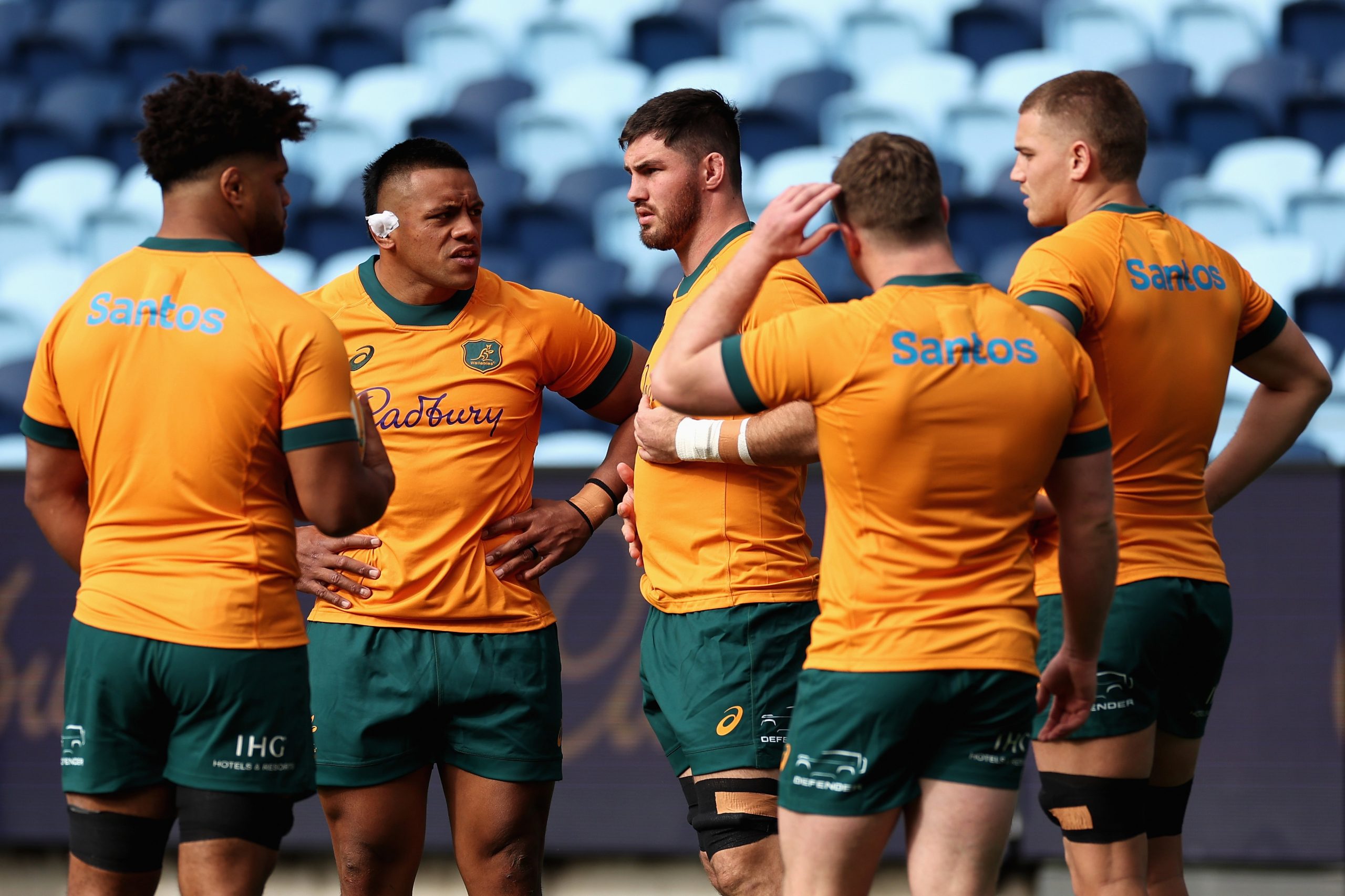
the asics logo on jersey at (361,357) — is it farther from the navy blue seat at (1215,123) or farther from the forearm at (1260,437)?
the navy blue seat at (1215,123)

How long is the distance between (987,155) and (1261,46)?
84.8 inches

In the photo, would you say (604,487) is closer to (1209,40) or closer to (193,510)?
(193,510)

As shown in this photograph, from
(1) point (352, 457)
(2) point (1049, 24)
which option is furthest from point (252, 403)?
(2) point (1049, 24)

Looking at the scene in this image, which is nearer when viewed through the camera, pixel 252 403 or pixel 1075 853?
pixel 252 403

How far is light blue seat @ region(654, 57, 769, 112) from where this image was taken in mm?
9438

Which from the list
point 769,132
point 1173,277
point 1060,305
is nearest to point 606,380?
point 1060,305

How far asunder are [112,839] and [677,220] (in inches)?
76.8

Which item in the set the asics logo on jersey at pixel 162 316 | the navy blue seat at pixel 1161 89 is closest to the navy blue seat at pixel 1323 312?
the navy blue seat at pixel 1161 89

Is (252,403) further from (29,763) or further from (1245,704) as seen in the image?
(1245,704)

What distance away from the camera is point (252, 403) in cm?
272

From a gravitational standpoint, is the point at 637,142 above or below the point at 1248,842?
above

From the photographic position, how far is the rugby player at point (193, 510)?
8.87 ft

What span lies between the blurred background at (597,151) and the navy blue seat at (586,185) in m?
0.02

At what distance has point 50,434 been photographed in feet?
9.41
